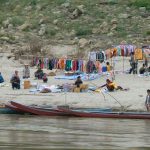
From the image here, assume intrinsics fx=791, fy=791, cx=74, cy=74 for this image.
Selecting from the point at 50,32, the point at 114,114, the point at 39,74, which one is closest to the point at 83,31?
the point at 50,32

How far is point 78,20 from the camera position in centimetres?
4656

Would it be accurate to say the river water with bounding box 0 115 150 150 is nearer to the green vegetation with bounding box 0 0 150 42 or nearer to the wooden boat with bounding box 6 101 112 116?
the wooden boat with bounding box 6 101 112 116

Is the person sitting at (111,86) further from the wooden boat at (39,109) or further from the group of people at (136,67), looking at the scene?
the group of people at (136,67)

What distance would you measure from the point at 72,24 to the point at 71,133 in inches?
1008

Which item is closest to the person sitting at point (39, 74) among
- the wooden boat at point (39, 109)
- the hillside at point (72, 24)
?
the wooden boat at point (39, 109)

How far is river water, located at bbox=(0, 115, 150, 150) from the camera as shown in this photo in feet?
57.9

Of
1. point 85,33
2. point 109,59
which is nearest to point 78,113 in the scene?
point 109,59

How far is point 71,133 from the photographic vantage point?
20.5m

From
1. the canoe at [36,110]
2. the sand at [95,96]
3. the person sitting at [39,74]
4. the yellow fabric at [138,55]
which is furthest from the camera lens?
the yellow fabric at [138,55]

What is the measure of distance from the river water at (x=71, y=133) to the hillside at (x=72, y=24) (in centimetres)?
1587

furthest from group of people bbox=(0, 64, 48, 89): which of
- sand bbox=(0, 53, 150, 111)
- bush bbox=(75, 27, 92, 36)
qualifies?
bush bbox=(75, 27, 92, 36)

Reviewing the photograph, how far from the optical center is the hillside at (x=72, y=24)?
41688 millimetres

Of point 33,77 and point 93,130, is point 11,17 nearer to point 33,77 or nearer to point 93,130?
point 33,77

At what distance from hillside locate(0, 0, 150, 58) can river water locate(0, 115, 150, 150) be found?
15.9 m
